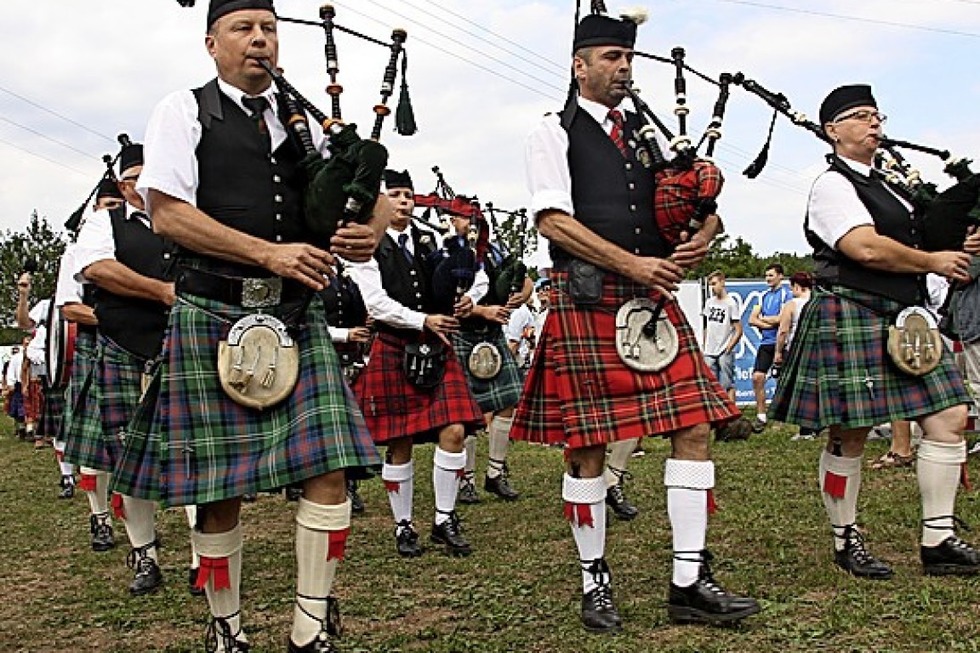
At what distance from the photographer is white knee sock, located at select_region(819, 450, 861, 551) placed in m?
4.13

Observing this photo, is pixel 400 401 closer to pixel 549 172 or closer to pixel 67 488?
pixel 549 172

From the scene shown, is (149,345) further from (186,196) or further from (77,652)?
(186,196)

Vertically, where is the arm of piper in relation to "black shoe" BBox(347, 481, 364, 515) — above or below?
above

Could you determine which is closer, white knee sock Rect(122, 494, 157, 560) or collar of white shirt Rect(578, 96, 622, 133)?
collar of white shirt Rect(578, 96, 622, 133)

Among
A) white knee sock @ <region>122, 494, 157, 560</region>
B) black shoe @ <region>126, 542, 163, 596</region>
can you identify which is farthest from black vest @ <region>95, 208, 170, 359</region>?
black shoe @ <region>126, 542, 163, 596</region>

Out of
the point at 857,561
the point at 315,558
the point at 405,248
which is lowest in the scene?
the point at 857,561

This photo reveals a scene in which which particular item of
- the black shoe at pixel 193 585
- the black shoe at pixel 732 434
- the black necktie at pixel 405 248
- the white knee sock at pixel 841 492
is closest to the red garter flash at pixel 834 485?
the white knee sock at pixel 841 492

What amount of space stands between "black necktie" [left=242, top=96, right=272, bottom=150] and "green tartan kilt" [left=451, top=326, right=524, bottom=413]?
3436 millimetres

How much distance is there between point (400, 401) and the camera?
17.0 feet

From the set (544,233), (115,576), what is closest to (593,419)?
(544,233)

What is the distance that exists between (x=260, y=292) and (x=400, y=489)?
2323 millimetres

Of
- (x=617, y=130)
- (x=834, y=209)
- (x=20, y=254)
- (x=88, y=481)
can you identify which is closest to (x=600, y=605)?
(x=617, y=130)

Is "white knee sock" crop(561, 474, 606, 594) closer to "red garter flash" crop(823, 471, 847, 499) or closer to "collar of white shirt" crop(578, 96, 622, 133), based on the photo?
"red garter flash" crop(823, 471, 847, 499)

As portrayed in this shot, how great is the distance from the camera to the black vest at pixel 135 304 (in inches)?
177
